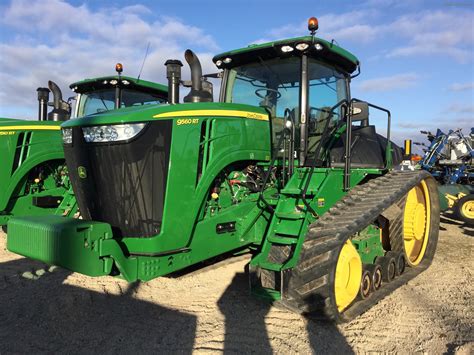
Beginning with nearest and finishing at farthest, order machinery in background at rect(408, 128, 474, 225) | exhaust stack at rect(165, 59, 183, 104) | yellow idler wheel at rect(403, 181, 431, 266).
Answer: exhaust stack at rect(165, 59, 183, 104), yellow idler wheel at rect(403, 181, 431, 266), machinery in background at rect(408, 128, 474, 225)

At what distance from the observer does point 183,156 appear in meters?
3.55

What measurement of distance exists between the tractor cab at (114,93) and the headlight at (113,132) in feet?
11.9

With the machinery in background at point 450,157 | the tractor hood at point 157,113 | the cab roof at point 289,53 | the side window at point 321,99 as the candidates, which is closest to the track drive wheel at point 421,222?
the side window at point 321,99

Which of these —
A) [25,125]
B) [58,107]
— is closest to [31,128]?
[25,125]

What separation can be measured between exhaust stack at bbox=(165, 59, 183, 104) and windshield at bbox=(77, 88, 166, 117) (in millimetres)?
3292

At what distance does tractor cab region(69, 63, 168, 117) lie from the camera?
7.15m

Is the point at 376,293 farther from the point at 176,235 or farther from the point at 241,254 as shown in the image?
the point at 176,235

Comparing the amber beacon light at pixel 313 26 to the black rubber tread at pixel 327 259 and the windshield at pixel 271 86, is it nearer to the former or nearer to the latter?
the windshield at pixel 271 86

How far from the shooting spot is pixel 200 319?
3.89 m

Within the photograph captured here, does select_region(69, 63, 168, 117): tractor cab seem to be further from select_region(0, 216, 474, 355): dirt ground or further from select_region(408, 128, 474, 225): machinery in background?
select_region(408, 128, 474, 225): machinery in background

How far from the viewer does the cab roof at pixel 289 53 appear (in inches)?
178

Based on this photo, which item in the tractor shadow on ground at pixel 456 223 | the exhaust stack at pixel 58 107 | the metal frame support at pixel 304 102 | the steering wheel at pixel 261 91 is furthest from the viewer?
the tractor shadow on ground at pixel 456 223

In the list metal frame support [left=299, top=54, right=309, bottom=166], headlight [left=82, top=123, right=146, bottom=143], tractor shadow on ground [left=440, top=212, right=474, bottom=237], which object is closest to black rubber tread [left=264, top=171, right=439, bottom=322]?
metal frame support [left=299, top=54, right=309, bottom=166]

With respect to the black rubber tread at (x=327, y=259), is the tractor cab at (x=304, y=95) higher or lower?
higher
